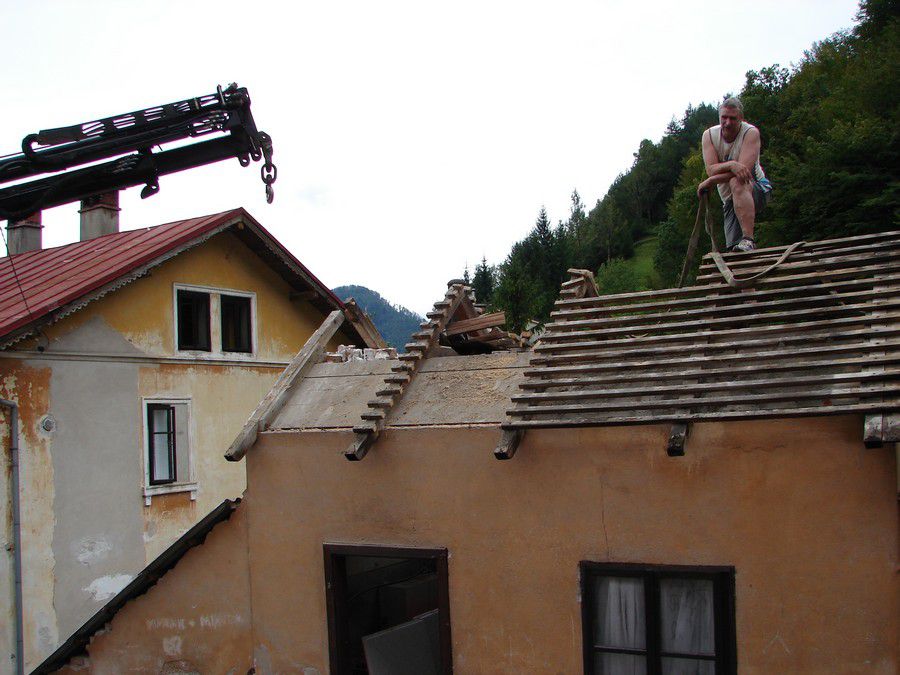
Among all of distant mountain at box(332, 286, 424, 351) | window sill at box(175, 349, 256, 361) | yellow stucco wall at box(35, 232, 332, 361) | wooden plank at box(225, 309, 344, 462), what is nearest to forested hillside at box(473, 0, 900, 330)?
yellow stucco wall at box(35, 232, 332, 361)

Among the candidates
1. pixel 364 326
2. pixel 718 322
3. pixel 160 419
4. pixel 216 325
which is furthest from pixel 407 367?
pixel 364 326

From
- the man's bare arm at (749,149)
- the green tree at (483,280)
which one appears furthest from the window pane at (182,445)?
the green tree at (483,280)

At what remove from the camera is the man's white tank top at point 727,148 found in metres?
8.68

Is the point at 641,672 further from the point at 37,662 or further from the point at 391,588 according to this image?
the point at 37,662

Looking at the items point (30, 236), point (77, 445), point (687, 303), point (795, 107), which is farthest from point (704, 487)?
point (795, 107)

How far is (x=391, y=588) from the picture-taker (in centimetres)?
995

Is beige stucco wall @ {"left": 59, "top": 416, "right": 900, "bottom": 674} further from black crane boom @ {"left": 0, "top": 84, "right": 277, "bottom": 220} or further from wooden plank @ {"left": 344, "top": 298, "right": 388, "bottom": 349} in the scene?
wooden plank @ {"left": 344, "top": 298, "right": 388, "bottom": 349}

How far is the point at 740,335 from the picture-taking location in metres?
7.01

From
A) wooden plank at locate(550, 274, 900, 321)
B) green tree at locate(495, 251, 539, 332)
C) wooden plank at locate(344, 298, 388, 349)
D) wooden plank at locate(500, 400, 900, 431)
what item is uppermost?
green tree at locate(495, 251, 539, 332)

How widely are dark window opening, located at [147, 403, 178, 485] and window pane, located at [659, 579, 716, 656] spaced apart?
1094 centimetres

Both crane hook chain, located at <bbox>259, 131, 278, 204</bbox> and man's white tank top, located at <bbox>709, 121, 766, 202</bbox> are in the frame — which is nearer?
man's white tank top, located at <bbox>709, 121, 766, 202</bbox>

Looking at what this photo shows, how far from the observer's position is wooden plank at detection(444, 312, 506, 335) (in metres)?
9.39

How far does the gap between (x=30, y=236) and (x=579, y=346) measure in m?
16.1

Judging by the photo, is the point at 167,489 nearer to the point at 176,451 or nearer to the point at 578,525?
the point at 176,451
